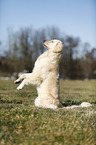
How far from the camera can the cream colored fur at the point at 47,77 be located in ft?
Result: 16.2

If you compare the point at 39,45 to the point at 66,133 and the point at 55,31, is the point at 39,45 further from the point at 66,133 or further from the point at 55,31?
the point at 66,133

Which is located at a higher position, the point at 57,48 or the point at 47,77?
the point at 57,48

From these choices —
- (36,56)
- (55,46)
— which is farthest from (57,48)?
(36,56)

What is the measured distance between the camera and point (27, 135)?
10.9ft

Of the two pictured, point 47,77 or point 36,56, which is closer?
point 47,77

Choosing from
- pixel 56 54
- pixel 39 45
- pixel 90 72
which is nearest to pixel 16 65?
pixel 39 45

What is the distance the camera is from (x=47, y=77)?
5016mm

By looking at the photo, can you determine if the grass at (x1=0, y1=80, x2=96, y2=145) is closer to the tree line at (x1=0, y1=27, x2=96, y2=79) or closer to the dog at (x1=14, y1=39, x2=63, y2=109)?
the dog at (x1=14, y1=39, x2=63, y2=109)

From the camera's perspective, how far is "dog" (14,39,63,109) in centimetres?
493

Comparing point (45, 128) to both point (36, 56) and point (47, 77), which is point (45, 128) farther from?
point (36, 56)

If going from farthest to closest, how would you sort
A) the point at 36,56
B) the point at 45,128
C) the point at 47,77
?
the point at 36,56, the point at 47,77, the point at 45,128

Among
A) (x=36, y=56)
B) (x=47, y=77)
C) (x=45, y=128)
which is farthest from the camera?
(x=36, y=56)

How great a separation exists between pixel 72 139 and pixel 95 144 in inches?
16.4

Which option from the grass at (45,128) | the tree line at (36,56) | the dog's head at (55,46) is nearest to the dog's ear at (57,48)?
the dog's head at (55,46)
